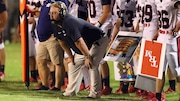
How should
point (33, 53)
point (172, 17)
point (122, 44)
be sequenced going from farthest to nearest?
point (33, 53) < point (122, 44) < point (172, 17)

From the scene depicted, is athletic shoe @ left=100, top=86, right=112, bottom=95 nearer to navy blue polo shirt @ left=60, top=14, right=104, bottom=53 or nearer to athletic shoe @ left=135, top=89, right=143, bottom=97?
athletic shoe @ left=135, top=89, right=143, bottom=97

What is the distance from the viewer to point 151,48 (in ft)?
35.3

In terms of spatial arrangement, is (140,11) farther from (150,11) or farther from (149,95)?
(149,95)

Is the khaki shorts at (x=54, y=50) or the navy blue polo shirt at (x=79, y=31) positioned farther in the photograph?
the khaki shorts at (x=54, y=50)

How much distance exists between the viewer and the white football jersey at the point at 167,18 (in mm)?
10375

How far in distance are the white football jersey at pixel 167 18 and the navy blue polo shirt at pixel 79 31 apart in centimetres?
99

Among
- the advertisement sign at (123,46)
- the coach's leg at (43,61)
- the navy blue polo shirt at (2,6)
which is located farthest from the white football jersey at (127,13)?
the navy blue polo shirt at (2,6)

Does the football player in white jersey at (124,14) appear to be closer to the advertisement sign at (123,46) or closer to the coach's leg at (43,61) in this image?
the advertisement sign at (123,46)

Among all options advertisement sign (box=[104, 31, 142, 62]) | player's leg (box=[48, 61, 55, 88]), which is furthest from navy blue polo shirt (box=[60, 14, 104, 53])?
player's leg (box=[48, 61, 55, 88])

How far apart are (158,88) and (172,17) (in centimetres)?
106

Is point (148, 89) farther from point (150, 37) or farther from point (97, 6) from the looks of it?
point (97, 6)

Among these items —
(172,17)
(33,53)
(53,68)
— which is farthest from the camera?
(33,53)

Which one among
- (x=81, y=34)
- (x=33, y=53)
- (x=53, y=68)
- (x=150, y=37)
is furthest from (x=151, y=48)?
(x=33, y=53)

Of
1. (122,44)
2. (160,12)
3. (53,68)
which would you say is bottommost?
(53,68)
